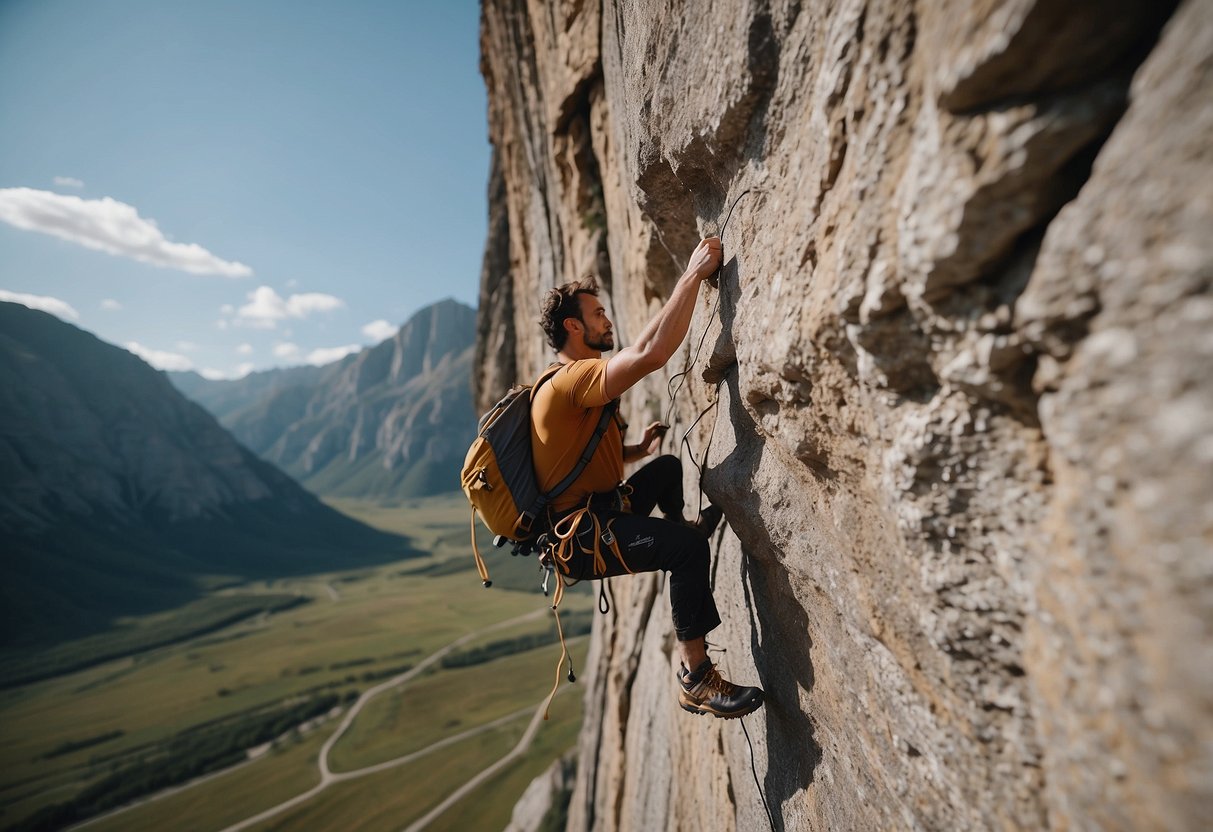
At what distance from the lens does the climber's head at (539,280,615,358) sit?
15.6 ft

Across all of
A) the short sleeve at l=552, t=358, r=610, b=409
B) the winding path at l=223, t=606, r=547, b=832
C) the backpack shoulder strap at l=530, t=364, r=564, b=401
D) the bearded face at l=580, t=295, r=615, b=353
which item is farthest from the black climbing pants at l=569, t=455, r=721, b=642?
the winding path at l=223, t=606, r=547, b=832

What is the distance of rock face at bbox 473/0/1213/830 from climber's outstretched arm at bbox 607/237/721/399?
0.38 metres

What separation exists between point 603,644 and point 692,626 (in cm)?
1003

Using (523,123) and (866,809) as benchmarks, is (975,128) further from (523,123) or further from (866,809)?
(523,123)

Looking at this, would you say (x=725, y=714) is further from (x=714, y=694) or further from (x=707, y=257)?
(x=707, y=257)

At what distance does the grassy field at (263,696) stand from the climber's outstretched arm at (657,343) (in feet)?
184

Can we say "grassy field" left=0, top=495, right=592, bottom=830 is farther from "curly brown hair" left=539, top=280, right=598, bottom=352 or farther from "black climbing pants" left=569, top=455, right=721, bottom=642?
"curly brown hair" left=539, top=280, right=598, bottom=352

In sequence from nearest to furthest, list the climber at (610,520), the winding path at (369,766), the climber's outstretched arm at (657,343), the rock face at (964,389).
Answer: the rock face at (964,389) → the climber's outstretched arm at (657,343) → the climber at (610,520) → the winding path at (369,766)

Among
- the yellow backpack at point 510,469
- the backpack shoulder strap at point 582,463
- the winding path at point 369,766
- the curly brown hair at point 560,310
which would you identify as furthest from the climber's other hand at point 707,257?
the winding path at point 369,766

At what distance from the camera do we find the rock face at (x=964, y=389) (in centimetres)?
142

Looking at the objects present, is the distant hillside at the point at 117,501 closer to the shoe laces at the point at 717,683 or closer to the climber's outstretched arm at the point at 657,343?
the shoe laces at the point at 717,683

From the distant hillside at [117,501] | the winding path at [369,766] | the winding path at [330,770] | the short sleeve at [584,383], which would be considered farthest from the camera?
the distant hillside at [117,501]

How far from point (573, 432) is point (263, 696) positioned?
88.9 m

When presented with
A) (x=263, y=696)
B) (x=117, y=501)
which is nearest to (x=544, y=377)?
(x=263, y=696)
